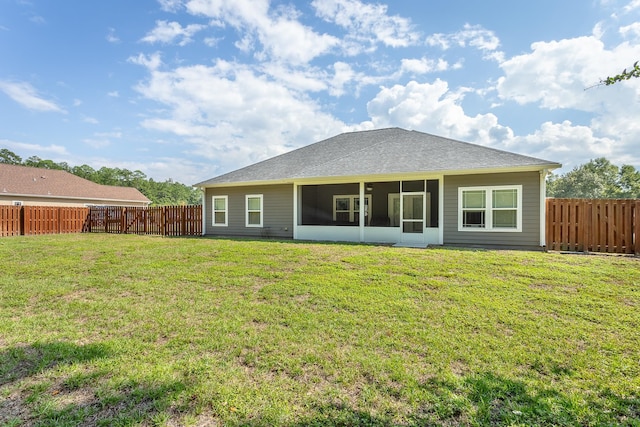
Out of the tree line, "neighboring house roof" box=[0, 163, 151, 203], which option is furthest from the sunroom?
the tree line

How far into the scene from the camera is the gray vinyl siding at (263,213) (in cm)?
1373

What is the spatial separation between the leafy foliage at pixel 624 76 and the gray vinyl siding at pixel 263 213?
38.0ft

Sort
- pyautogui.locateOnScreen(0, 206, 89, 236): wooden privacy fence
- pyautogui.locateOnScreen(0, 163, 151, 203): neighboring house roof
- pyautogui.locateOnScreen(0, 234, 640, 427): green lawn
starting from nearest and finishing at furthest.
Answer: pyautogui.locateOnScreen(0, 234, 640, 427): green lawn → pyautogui.locateOnScreen(0, 206, 89, 236): wooden privacy fence → pyautogui.locateOnScreen(0, 163, 151, 203): neighboring house roof

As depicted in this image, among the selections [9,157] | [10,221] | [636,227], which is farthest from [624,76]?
[9,157]

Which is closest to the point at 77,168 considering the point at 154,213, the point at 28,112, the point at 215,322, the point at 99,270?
the point at 28,112

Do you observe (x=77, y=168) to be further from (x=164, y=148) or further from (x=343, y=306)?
(x=343, y=306)

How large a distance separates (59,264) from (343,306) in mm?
7281

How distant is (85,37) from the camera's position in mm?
11953

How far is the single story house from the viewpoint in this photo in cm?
1005

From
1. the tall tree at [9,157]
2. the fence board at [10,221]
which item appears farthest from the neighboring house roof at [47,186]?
the tall tree at [9,157]

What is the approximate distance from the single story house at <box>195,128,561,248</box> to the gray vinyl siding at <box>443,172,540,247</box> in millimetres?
28

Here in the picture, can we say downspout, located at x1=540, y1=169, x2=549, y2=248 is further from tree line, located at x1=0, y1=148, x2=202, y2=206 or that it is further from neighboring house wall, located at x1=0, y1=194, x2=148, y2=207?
tree line, located at x1=0, y1=148, x2=202, y2=206

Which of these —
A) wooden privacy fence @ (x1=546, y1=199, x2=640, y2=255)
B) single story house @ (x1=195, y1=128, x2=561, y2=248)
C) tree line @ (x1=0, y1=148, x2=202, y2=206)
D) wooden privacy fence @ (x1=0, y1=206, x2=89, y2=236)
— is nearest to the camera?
wooden privacy fence @ (x1=546, y1=199, x2=640, y2=255)

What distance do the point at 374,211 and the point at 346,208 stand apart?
1.51 metres
